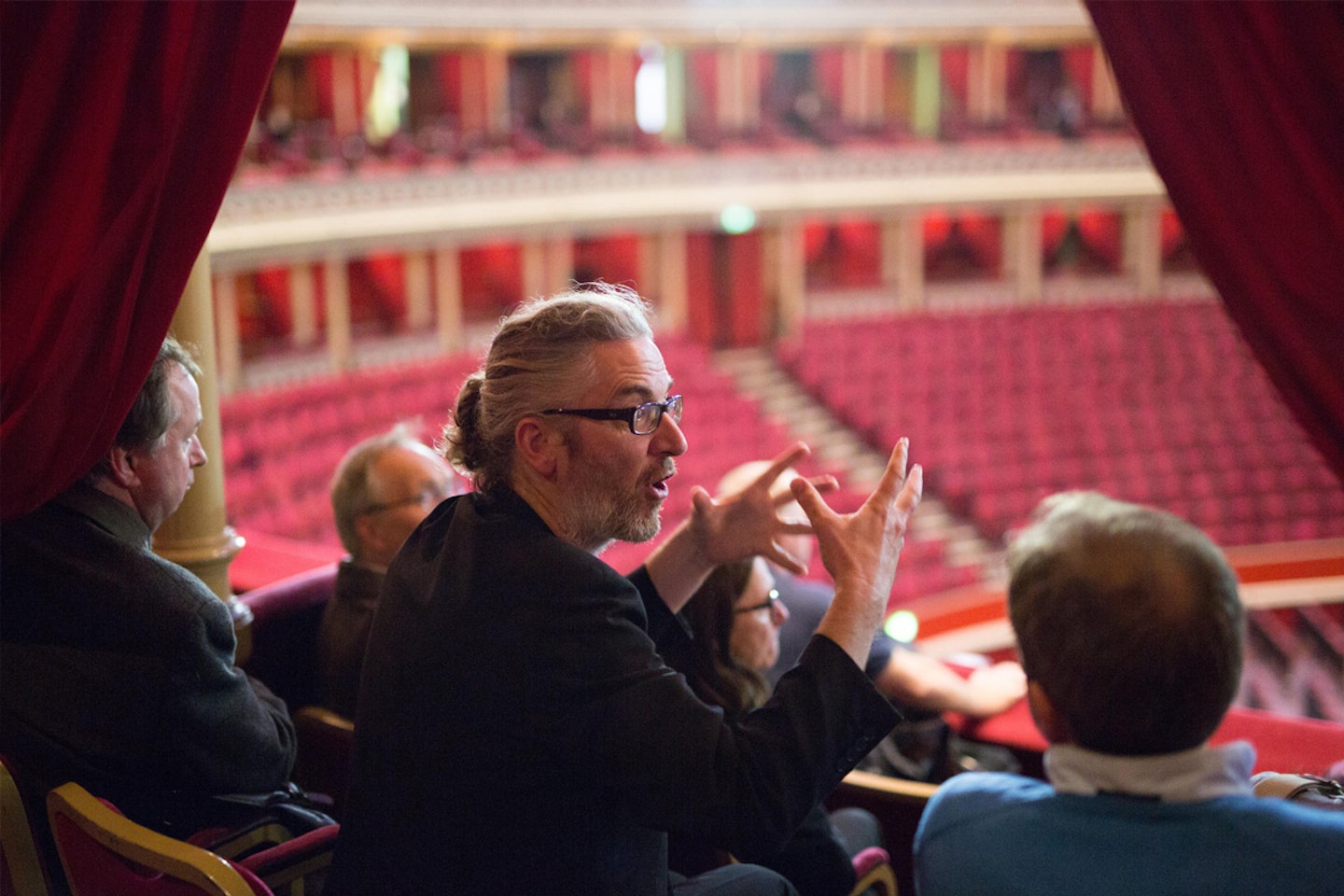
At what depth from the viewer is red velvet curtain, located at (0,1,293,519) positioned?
1647 mm

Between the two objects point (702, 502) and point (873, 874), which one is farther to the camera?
point (873, 874)

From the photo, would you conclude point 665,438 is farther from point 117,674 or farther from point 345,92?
point 345,92

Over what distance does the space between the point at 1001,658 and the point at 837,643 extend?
609cm

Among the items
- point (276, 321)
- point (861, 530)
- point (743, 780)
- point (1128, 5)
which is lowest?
point (276, 321)

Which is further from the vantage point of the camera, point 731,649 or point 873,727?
point 731,649

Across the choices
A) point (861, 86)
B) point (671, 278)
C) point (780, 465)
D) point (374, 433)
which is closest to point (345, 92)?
point (671, 278)

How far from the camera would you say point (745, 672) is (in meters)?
1.93

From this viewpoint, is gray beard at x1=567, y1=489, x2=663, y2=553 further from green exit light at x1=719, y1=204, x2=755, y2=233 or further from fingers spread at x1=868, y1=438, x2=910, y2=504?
green exit light at x1=719, y1=204, x2=755, y2=233

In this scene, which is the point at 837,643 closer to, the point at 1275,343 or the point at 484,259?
the point at 1275,343

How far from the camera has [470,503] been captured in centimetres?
142

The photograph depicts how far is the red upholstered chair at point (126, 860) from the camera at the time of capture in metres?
1.33

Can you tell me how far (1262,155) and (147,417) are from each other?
1.49 metres

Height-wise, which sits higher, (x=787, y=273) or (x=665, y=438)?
(x=665, y=438)

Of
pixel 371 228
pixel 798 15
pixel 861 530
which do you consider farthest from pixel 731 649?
pixel 798 15
